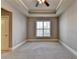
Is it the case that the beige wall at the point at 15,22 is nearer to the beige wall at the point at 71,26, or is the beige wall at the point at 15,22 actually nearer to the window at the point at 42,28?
the beige wall at the point at 71,26

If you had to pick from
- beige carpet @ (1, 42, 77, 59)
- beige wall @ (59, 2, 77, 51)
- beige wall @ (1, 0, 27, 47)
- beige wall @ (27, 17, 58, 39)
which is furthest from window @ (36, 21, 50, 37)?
beige carpet @ (1, 42, 77, 59)

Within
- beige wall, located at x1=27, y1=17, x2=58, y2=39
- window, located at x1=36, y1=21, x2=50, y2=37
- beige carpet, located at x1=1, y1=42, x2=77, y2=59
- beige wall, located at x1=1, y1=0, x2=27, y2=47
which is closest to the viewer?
A: beige carpet, located at x1=1, y1=42, x2=77, y2=59

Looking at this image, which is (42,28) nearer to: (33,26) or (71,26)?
(33,26)

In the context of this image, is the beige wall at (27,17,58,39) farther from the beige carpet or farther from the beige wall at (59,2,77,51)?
the beige carpet

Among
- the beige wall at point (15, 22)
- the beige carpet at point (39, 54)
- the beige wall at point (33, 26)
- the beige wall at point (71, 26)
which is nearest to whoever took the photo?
the beige carpet at point (39, 54)

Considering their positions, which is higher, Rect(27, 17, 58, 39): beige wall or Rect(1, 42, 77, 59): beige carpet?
Rect(27, 17, 58, 39): beige wall

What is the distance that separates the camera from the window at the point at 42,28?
14266 mm

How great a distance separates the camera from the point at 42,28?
14352 mm

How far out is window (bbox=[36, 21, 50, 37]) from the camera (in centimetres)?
1427

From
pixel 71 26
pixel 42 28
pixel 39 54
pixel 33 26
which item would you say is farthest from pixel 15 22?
pixel 42 28

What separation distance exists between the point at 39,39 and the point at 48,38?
0.92 meters

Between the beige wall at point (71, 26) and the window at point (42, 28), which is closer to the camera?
the beige wall at point (71, 26)

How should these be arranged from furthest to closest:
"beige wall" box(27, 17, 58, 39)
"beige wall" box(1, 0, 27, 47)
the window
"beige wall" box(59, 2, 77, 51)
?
the window
"beige wall" box(27, 17, 58, 39)
"beige wall" box(1, 0, 27, 47)
"beige wall" box(59, 2, 77, 51)

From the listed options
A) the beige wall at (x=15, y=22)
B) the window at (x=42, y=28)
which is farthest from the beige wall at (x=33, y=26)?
the beige wall at (x=15, y=22)
